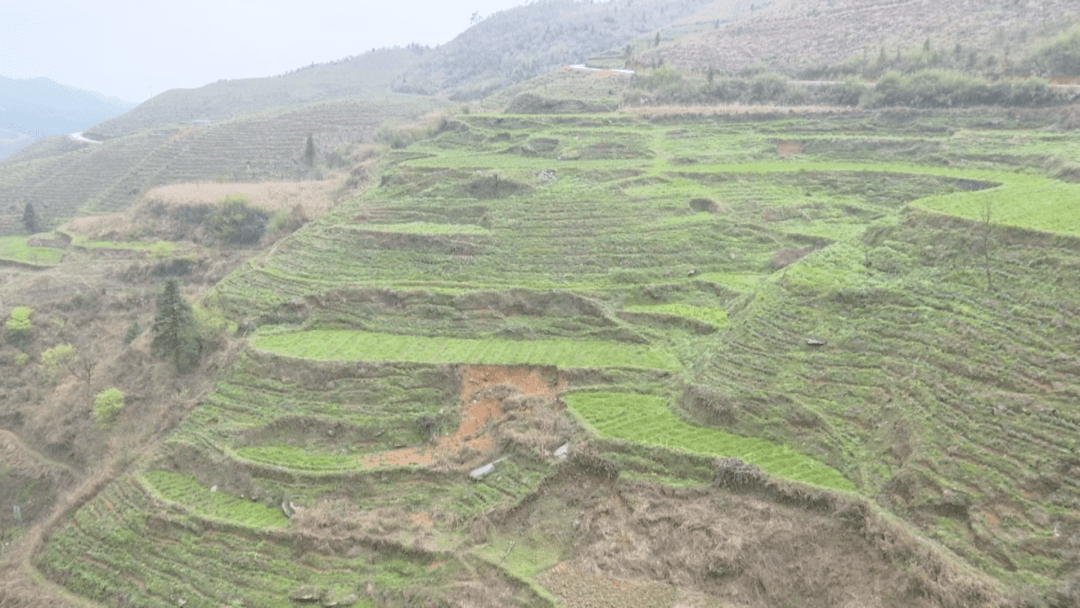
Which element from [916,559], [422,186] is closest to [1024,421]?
[916,559]

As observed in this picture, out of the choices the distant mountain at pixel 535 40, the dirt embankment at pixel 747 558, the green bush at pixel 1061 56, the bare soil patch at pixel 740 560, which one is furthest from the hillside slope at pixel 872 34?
the bare soil patch at pixel 740 560

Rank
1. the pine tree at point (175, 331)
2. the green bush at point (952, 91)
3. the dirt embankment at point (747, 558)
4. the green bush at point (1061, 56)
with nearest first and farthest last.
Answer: the dirt embankment at point (747, 558)
the pine tree at point (175, 331)
the green bush at point (952, 91)
the green bush at point (1061, 56)

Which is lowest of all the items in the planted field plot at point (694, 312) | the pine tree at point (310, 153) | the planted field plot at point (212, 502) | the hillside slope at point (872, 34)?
the planted field plot at point (212, 502)

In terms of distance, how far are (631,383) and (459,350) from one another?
8.03 meters

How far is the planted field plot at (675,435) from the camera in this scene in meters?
18.7

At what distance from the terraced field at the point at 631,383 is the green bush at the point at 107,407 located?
565cm

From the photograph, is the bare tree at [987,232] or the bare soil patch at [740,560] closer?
the bare soil patch at [740,560]

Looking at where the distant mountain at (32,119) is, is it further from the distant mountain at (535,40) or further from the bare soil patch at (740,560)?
the bare soil patch at (740,560)

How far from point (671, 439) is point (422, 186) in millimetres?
31799

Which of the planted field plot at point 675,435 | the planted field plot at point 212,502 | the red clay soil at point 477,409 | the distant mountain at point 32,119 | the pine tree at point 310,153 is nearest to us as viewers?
the planted field plot at point 675,435

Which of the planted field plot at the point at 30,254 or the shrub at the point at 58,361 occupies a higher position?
the planted field plot at the point at 30,254

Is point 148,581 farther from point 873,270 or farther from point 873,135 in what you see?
point 873,135

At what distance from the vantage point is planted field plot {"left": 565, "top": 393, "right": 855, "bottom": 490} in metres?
18.7

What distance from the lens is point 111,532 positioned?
22.3m
